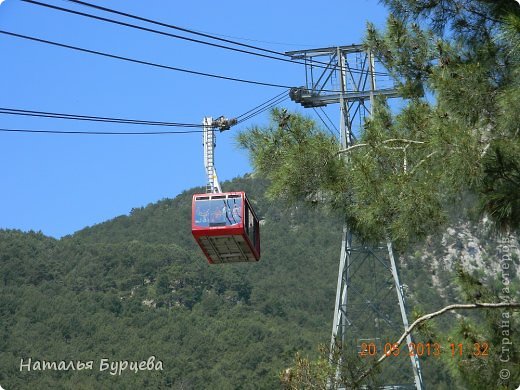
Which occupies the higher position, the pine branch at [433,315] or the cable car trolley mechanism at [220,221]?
the cable car trolley mechanism at [220,221]

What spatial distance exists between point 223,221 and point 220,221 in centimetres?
5

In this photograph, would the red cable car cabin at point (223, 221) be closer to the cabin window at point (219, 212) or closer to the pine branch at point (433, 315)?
the cabin window at point (219, 212)

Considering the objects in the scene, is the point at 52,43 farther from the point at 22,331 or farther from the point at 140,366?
the point at 22,331

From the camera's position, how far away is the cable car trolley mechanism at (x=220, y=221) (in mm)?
14609

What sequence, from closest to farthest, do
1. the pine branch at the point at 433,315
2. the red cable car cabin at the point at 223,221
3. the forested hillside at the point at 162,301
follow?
the pine branch at the point at 433,315
the red cable car cabin at the point at 223,221
the forested hillside at the point at 162,301

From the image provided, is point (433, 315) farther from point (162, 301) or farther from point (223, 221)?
point (162, 301)

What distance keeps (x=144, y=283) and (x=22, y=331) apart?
18.9 metres

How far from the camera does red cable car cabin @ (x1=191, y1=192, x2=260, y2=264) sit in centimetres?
1459

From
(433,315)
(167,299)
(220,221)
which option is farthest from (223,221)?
(167,299)

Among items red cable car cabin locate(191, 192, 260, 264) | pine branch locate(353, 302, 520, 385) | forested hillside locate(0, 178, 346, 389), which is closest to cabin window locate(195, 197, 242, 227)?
red cable car cabin locate(191, 192, 260, 264)

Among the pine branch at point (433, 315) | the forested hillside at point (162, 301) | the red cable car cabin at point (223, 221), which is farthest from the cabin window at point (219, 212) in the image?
the forested hillside at point (162, 301)

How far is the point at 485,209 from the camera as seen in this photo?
832 cm

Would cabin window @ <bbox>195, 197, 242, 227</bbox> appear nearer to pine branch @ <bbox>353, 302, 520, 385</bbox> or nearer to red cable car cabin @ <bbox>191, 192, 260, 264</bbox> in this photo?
red cable car cabin @ <bbox>191, 192, 260, 264</bbox>

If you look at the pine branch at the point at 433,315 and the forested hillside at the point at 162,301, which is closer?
the pine branch at the point at 433,315
